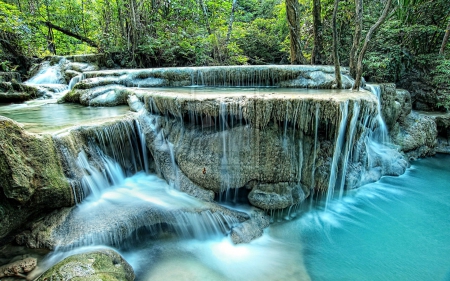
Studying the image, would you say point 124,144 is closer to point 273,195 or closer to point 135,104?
point 135,104

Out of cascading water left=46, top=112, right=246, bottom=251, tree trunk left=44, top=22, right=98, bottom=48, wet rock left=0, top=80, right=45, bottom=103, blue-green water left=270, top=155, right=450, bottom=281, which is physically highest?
tree trunk left=44, top=22, right=98, bottom=48

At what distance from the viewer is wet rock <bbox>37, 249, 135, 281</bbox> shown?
9.31 ft

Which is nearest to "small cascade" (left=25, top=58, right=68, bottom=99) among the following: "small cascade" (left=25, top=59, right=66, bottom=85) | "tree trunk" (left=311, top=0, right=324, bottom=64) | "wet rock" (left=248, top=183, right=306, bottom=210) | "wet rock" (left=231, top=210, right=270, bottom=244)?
"small cascade" (left=25, top=59, right=66, bottom=85)

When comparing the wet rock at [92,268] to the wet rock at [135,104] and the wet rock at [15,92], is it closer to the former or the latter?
the wet rock at [135,104]

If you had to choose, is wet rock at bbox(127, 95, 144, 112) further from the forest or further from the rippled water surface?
the forest

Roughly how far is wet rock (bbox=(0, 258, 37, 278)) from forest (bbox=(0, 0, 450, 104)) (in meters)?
6.88

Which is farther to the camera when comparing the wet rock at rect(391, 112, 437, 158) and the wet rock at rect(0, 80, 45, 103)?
the wet rock at rect(391, 112, 437, 158)

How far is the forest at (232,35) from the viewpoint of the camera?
27.5 feet

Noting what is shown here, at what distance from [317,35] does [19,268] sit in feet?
33.5

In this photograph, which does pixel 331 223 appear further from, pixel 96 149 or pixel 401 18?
pixel 401 18

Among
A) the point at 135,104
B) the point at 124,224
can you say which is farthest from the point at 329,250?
the point at 135,104

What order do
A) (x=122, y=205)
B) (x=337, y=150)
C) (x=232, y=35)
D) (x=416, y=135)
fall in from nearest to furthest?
(x=122, y=205) < (x=337, y=150) < (x=416, y=135) < (x=232, y=35)

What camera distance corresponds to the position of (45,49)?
13.2 m

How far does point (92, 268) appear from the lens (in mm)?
3000
